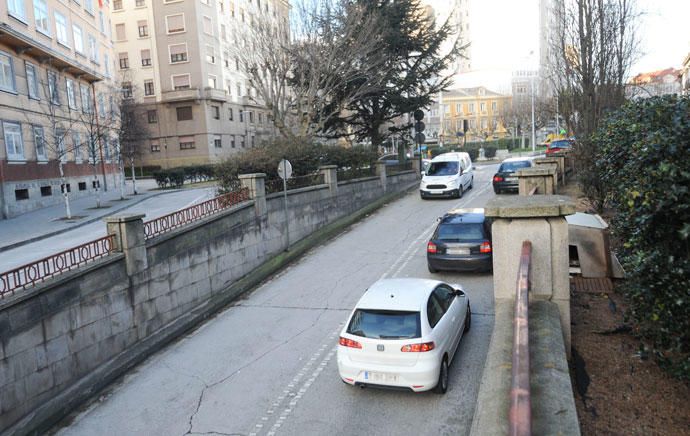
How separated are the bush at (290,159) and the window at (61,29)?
1752 centimetres

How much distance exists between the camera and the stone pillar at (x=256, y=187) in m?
15.5

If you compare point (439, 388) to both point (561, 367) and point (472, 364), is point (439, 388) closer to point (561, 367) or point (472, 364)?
point (472, 364)

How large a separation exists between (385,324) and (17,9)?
84.5ft

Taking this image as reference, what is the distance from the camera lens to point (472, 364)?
26.4 ft

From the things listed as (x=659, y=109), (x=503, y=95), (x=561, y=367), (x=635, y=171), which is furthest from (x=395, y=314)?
(x=503, y=95)

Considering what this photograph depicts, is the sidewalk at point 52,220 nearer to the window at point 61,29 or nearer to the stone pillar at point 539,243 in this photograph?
the window at point 61,29

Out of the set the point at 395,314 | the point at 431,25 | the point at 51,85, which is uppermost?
the point at 431,25

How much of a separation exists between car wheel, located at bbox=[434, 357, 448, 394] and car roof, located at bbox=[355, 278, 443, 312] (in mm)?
865

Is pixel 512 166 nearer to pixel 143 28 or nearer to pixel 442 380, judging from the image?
pixel 442 380

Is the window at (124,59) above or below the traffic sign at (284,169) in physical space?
above

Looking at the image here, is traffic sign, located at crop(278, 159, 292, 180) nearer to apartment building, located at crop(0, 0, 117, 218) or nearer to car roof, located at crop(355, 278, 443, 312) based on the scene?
car roof, located at crop(355, 278, 443, 312)

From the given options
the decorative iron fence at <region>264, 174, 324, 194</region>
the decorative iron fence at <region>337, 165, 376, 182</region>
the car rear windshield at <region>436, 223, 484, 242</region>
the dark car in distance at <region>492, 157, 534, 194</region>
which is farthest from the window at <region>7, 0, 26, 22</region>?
the dark car in distance at <region>492, 157, 534, 194</region>

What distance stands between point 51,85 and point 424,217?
20.6 m

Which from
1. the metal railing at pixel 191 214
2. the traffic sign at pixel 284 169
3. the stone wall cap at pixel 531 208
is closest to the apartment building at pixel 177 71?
the traffic sign at pixel 284 169
